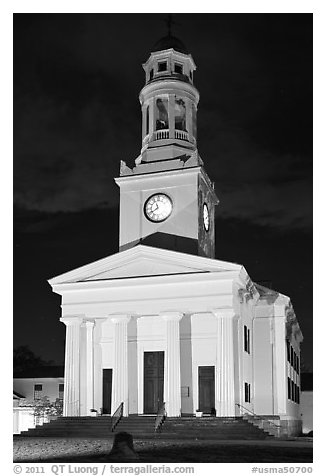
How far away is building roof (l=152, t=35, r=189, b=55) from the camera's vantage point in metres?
46.2

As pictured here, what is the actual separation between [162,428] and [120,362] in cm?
503

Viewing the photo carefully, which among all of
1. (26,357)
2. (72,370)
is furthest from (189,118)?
(26,357)

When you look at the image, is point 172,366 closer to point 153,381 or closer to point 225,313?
point 153,381

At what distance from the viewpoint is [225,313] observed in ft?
121

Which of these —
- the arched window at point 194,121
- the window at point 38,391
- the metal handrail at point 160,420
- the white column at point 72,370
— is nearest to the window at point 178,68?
the arched window at point 194,121

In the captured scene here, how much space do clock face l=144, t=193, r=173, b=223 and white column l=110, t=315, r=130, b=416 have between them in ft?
22.8

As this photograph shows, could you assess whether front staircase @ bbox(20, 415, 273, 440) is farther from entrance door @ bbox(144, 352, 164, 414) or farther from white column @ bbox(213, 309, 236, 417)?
entrance door @ bbox(144, 352, 164, 414)

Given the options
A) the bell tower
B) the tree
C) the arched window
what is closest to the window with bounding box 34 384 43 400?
the tree

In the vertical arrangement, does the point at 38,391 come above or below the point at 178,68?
below

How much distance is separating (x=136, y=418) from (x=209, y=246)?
12.6m
